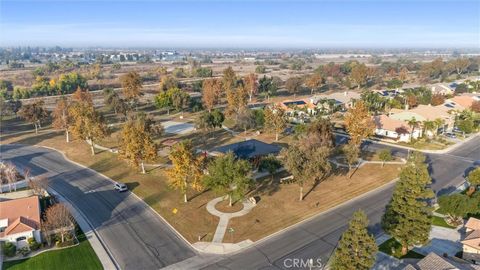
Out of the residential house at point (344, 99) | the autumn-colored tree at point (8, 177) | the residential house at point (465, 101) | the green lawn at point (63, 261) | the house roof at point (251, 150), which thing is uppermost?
the residential house at point (465, 101)

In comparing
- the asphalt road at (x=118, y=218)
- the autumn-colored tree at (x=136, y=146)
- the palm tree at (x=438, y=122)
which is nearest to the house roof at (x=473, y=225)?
the asphalt road at (x=118, y=218)

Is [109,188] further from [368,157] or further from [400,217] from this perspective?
[368,157]

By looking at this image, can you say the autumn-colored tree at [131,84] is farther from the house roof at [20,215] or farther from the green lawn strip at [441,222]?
the green lawn strip at [441,222]

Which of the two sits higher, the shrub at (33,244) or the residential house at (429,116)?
the residential house at (429,116)

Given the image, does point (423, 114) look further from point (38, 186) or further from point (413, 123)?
point (38, 186)

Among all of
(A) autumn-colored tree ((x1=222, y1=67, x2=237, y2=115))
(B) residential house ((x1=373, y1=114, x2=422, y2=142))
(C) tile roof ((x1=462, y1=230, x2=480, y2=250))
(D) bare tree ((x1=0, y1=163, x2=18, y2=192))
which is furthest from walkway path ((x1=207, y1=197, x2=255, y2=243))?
(A) autumn-colored tree ((x1=222, y1=67, x2=237, y2=115))

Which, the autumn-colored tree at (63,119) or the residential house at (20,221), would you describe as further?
the autumn-colored tree at (63,119)

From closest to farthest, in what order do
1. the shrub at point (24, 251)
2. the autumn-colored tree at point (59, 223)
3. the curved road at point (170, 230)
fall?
1. the curved road at point (170, 230)
2. the shrub at point (24, 251)
3. the autumn-colored tree at point (59, 223)

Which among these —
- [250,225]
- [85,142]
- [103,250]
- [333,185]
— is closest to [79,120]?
[85,142]
